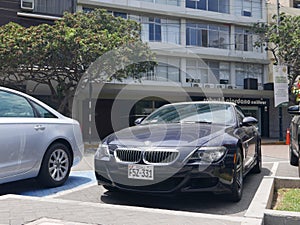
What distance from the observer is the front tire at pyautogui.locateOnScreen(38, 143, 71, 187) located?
5.42 m

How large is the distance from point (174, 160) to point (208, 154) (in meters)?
0.42

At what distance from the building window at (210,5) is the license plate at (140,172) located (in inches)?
910

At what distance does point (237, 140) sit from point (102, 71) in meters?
12.3

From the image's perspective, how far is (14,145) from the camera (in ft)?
15.8

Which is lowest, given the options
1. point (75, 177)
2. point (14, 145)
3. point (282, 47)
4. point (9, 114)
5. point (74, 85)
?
point (75, 177)

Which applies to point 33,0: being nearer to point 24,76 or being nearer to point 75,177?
point 24,76

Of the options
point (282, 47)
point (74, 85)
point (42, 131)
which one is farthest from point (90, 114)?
point (42, 131)

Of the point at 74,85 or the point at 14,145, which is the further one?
the point at 74,85

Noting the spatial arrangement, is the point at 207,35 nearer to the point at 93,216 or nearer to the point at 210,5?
the point at 210,5

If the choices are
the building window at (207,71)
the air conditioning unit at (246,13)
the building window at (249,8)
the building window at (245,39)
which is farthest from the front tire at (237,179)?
the air conditioning unit at (246,13)

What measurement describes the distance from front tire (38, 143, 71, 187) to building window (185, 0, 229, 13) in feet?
71.8

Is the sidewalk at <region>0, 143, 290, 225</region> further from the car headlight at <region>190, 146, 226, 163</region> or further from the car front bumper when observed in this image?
the car headlight at <region>190, 146, 226, 163</region>

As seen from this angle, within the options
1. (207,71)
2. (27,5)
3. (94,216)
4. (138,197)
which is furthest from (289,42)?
(94,216)

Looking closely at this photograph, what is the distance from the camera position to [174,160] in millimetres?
4133
